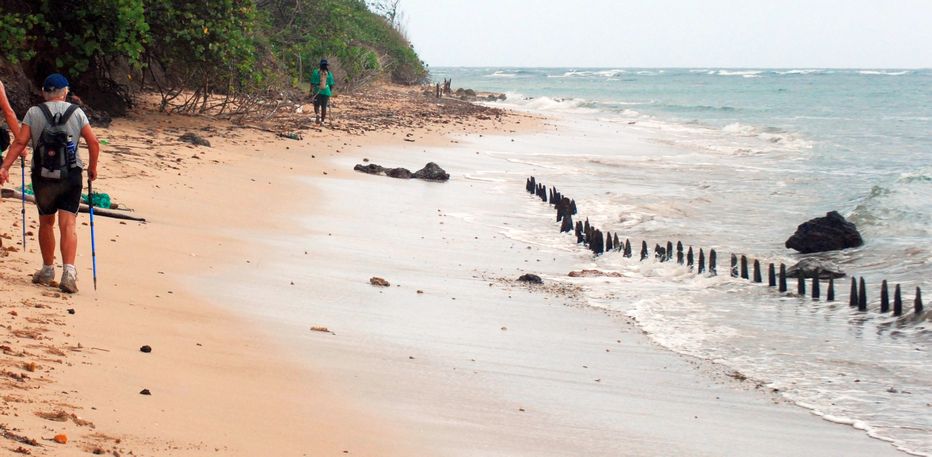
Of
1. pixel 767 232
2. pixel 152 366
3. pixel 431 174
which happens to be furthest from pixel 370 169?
pixel 152 366

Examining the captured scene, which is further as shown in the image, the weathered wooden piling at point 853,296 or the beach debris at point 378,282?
the weathered wooden piling at point 853,296

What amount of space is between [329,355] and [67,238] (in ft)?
6.47

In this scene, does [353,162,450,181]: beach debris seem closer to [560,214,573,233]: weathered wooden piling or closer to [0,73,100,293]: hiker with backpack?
[560,214,573,233]: weathered wooden piling

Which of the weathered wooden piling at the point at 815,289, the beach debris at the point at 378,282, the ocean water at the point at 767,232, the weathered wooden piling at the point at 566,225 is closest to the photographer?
the ocean water at the point at 767,232

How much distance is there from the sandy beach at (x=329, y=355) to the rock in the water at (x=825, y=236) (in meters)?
3.58

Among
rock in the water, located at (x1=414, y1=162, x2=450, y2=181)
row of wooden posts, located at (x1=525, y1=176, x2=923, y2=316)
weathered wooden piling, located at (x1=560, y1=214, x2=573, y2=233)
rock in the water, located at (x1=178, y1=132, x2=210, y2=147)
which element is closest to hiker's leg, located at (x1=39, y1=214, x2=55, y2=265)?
row of wooden posts, located at (x1=525, y1=176, x2=923, y2=316)

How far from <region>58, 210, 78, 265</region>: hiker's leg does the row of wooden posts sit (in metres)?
7.52

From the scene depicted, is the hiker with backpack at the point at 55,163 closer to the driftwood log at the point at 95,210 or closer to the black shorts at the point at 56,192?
the black shorts at the point at 56,192

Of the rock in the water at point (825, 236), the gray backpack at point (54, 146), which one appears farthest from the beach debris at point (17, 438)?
the rock in the water at point (825, 236)

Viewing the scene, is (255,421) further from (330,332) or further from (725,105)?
(725,105)

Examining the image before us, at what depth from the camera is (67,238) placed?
6.98 m

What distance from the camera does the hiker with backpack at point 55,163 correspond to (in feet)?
22.4

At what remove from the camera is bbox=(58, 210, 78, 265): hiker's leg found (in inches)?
273

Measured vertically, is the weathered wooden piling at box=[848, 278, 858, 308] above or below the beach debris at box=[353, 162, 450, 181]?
below
